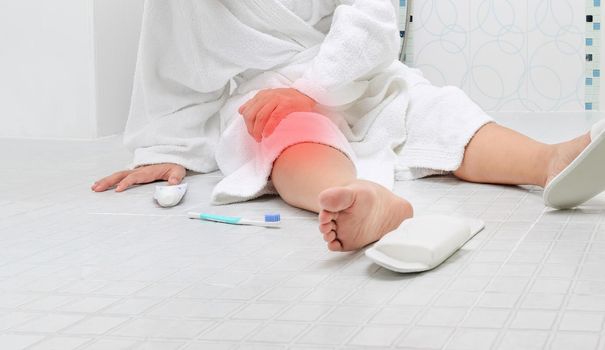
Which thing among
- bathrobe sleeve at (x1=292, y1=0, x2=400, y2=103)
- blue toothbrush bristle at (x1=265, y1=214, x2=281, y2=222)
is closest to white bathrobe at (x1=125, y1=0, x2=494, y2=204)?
bathrobe sleeve at (x1=292, y1=0, x2=400, y2=103)

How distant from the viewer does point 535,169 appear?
135 cm

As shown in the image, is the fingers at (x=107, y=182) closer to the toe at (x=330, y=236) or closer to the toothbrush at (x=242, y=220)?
the toothbrush at (x=242, y=220)

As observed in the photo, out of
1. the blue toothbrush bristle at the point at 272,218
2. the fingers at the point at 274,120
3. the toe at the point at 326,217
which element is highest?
the fingers at the point at 274,120

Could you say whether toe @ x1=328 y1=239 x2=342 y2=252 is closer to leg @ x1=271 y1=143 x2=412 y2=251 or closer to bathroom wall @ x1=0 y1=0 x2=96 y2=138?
leg @ x1=271 y1=143 x2=412 y2=251

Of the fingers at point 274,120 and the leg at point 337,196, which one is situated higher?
the fingers at point 274,120

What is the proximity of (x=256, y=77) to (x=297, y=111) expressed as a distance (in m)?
0.22

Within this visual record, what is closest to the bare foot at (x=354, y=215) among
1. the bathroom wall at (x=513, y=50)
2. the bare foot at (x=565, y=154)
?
the bare foot at (x=565, y=154)

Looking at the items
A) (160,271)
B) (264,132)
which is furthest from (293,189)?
(160,271)

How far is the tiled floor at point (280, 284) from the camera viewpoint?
77cm

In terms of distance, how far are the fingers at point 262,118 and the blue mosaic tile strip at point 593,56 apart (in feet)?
5.16

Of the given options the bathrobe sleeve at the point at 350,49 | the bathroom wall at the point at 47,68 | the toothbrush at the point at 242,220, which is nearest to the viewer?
the toothbrush at the point at 242,220

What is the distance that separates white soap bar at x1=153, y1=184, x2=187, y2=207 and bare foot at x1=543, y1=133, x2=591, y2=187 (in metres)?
0.54

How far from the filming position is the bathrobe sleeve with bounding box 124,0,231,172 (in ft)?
5.27

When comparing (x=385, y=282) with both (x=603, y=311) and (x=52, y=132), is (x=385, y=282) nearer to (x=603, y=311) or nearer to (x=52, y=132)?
(x=603, y=311)
